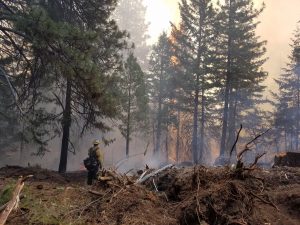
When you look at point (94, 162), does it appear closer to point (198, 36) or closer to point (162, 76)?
point (198, 36)

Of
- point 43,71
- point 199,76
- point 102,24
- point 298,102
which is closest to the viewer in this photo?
point 43,71

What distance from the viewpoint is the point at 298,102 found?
44.1m

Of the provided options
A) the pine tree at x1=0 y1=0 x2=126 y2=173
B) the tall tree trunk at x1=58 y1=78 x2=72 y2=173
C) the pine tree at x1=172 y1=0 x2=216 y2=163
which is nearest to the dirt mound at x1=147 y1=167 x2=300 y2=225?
the pine tree at x1=0 y1=0 x2=126 y2=173

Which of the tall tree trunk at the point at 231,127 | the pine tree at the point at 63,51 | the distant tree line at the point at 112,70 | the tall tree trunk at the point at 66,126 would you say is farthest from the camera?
the tall tree trunk at the point at 231,127

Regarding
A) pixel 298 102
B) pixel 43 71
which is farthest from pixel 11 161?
pixel 298 102

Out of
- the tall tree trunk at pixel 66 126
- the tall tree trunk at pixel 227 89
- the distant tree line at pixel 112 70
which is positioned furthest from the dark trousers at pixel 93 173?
the tall tree trunk at pixel 227 89

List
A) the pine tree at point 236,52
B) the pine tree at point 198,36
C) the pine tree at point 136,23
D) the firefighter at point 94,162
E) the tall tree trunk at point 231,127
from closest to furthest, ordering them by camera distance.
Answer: the firefighter at point 94,162 < the pine tree at point 236,52 < the pine tree at point 198,36 < the tall tree trunk at point 231,127 < the pine tree at point 136,23

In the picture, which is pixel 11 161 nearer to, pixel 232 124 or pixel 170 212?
pixel 232 124

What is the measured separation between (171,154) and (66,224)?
5336cm

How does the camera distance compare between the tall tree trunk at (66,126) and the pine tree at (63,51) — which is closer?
the pine tree at (63,51)

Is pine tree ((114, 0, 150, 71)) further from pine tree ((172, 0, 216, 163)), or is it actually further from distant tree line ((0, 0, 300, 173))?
pine tree ((172, 0, 216, 163))

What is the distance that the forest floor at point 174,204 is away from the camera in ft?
23.1

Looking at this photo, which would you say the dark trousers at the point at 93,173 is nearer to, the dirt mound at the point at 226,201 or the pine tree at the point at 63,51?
the pine tree at the point at 63,51

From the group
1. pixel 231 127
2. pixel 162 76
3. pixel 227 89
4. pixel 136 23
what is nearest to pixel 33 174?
pixel 227 89
